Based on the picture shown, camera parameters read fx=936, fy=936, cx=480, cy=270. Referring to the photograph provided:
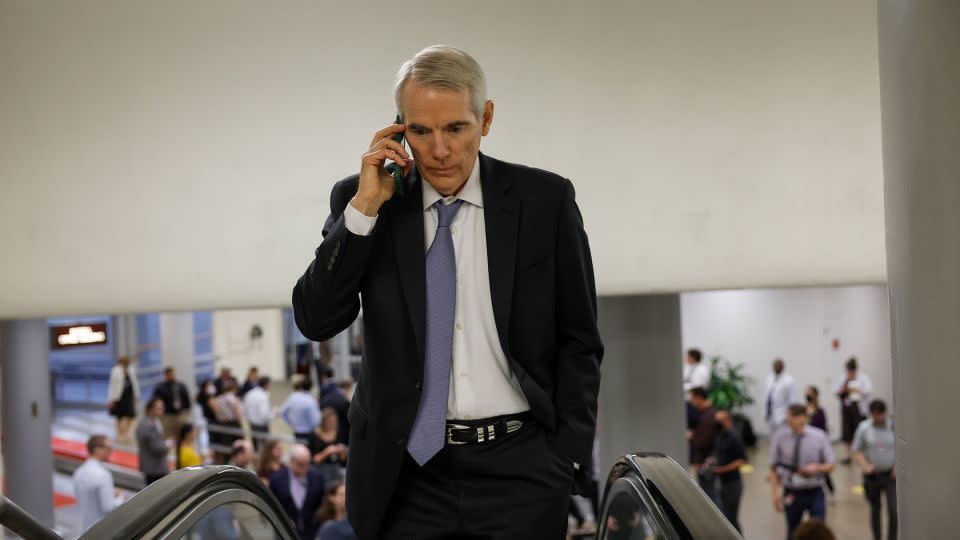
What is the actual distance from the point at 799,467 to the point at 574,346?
26.5 feet

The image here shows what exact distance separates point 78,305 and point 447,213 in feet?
12.2

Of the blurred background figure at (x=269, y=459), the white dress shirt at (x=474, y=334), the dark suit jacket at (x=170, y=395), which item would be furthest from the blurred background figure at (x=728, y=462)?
the white dress shirt at (x=474, y=334)

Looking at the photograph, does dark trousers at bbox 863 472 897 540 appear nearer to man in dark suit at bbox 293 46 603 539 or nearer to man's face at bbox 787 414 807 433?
man's face at bbox 787 414 807 433

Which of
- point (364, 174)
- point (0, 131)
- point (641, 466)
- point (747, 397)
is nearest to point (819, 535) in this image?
point (641, 466)

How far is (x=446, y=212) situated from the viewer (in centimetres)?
224

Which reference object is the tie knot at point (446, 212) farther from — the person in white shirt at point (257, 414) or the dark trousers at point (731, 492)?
the person in white shirt at point (257, 414)

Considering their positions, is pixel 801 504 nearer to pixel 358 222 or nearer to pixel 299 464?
pixel 299 464

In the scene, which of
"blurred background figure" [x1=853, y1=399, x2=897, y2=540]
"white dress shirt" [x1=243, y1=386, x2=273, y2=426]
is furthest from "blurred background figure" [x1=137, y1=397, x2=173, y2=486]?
"blurred background figure" [x1=853, y1=399, x2=897, y2=540]

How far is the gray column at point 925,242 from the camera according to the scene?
88.6 inches

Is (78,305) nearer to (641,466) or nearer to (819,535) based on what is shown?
(641,466)

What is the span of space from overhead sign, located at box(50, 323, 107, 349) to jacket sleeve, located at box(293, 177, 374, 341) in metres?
4.85

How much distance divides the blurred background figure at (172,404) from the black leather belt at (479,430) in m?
10.9

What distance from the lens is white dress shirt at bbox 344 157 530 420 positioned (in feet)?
7.14

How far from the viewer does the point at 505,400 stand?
2188 mm
